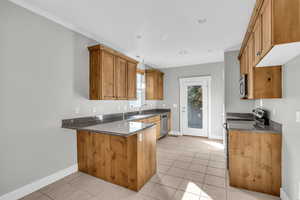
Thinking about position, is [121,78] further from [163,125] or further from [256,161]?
[256,161]

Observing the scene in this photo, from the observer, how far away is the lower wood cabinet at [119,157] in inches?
84.4

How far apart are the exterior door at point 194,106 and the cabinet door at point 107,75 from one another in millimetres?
3281

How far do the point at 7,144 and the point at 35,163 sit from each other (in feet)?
1.61

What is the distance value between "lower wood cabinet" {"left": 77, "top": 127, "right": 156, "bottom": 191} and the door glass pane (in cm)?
336

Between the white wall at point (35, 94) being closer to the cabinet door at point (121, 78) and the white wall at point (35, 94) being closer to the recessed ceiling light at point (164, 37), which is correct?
the cabinet door at point (121, 78)

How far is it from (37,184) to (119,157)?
131 cm

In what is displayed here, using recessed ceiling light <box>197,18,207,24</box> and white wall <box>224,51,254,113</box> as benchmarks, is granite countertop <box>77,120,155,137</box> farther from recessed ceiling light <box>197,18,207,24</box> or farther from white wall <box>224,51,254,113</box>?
white wall <box>224,51,254,113</box>

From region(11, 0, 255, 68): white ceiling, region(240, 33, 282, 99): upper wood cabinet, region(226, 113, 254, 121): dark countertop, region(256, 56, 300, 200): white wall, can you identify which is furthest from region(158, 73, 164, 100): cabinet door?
region(256, 56, 300, 200): white wall

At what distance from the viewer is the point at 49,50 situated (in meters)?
2.36

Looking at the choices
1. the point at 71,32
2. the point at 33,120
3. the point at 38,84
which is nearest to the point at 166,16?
the point at 71,32

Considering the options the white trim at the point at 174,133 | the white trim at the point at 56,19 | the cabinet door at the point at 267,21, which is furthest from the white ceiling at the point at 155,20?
the white trim at the point at 174,133

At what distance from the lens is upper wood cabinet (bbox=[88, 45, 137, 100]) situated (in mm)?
2867

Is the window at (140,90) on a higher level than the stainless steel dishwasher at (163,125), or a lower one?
higher

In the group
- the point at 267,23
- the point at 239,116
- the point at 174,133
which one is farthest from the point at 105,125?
the point at 174,133
